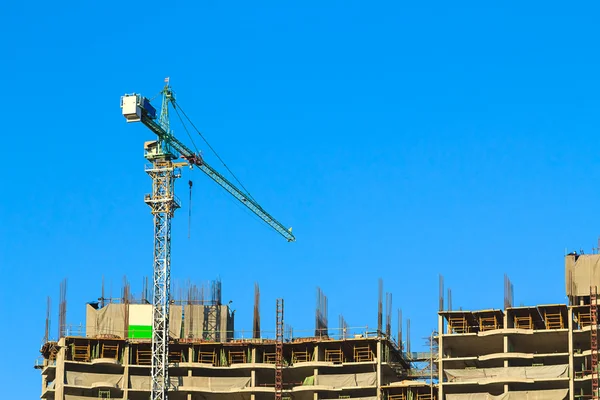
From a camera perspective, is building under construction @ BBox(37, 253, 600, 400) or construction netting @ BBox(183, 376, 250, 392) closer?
building under construction @ BBox(37, 253, 600, 400)

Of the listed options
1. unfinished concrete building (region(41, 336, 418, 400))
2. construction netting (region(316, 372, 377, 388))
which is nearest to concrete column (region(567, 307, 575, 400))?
unfinished concrete building (region(41, 336, 418, 400))

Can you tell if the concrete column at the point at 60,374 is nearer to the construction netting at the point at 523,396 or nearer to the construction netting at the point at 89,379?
the construction netting at the point at 89,379

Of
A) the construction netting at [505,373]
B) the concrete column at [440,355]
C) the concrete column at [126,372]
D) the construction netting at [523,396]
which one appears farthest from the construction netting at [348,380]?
the concrete column at [126,372]

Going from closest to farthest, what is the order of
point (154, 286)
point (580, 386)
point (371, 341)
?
point (580, 386) < point (371, 341) < point (154, 286)

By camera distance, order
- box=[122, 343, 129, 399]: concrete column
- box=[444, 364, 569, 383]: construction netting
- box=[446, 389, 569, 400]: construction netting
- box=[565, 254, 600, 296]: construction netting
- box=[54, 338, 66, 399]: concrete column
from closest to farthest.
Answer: box=[446, 389, 569, 400]: construction netting < box=[444, 364, 569, 383]: construction netting < box=[565, 254, 600, 296]: construction netting < box=[54, 338, 66, 399]: concrete column < box=[122, 343, 129, 399]: concrete column

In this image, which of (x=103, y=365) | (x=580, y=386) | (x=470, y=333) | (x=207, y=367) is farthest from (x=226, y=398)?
(x=580, y=386)

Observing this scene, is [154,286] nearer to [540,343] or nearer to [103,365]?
[103,365]

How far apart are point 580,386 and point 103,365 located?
56.2 m

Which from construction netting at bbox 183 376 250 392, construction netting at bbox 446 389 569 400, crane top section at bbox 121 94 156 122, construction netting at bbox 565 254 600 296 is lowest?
construction netting at bbox 446 389 569 400

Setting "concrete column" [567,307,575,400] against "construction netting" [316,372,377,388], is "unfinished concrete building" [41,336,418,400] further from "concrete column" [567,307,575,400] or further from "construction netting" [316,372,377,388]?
"concrete column" [567,307,575,400]

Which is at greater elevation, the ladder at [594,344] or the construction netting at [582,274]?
the construction netting at [582,274]

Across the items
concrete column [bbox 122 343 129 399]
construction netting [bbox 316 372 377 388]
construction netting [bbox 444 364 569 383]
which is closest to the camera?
construction netting [bbox 444 364 569 383]

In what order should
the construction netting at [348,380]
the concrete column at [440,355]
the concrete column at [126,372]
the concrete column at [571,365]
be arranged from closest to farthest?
the concrete column at [571,365]
the concrete column at [440,355]
the construction netting at [348,380]
the concrete column at [126,372]

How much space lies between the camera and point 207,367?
568 feet
